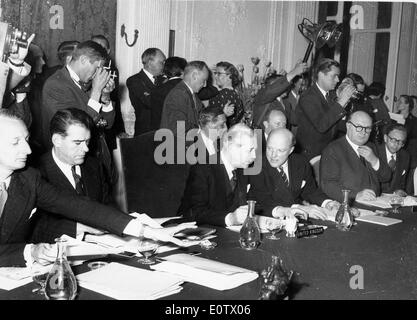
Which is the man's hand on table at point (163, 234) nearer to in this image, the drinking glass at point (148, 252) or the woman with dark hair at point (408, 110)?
the drinking glass at point (148, 252)

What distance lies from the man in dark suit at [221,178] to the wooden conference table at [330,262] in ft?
1.31

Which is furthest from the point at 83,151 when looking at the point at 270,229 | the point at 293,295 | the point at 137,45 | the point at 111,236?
the point at 137,45

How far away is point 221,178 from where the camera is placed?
3043 millimetres

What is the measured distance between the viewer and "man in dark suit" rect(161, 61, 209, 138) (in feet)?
14.4

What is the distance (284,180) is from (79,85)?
1500 mm

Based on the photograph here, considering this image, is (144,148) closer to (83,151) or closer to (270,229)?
(83,151)

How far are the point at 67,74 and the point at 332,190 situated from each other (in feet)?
6.44

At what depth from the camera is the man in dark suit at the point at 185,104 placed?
4402mm

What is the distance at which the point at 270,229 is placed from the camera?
8.38 ft

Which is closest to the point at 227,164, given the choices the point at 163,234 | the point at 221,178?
the point at 221,178

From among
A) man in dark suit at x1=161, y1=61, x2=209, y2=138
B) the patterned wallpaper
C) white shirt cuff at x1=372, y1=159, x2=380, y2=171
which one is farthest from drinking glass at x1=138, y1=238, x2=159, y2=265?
the patterned wallpaper

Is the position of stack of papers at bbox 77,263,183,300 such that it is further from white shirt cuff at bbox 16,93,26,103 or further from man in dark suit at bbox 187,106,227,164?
man in dark suit at bbox 187,106,227,164

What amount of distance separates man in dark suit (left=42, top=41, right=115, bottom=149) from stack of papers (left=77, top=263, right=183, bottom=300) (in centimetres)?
180

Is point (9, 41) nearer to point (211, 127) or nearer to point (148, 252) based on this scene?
point (211, 127)
